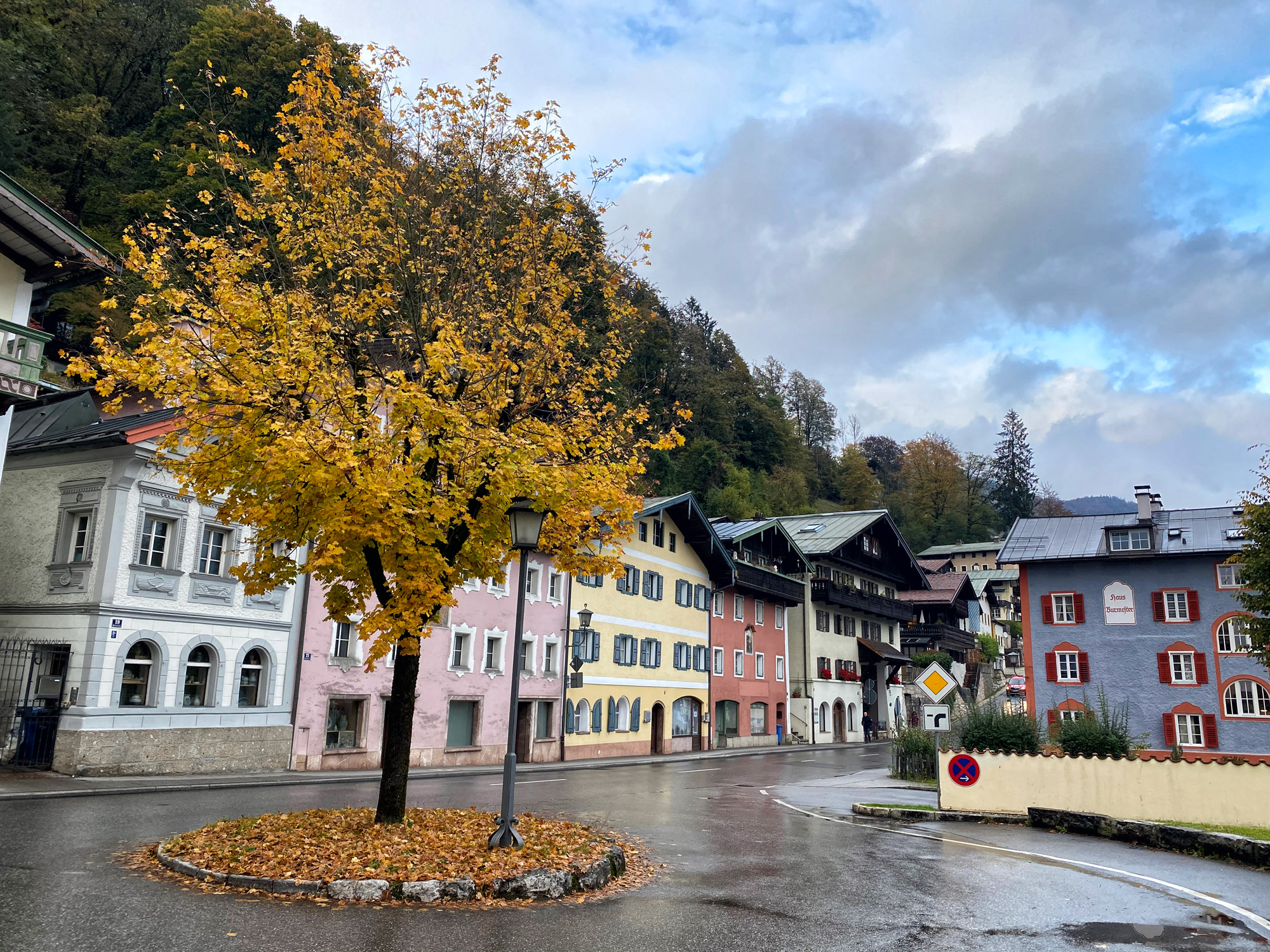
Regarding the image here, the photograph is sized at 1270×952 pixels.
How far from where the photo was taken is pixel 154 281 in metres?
10.4

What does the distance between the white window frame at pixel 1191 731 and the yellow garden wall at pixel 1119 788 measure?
2602 centimetres

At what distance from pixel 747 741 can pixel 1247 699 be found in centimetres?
2213

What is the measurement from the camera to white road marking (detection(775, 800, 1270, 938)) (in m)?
9.17

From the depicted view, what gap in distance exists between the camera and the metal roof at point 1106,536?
41.0 metres

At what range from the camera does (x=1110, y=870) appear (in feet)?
39.1

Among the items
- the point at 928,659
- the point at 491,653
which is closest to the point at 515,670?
the point at 491,653

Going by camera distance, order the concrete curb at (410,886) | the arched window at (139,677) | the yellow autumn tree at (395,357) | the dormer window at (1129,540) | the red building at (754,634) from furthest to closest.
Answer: the red building at (754,634), the dormer window at (1129,540), the arched window at (139,677), the yellow autumn tree at (395,357), the concrete curb at (410,886)

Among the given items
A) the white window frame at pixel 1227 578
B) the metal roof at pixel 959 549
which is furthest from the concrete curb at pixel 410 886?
the metal roof at pixel 959 549

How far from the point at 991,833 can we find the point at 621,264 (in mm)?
10832

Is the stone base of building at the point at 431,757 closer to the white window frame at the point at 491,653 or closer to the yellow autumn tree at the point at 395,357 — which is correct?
the white window frame at the point at 491,653

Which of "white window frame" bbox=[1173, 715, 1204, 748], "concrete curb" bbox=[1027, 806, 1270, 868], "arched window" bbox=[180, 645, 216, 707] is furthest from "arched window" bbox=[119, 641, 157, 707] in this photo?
"white window frame" bbox=[1173, 715, 1204, 748]

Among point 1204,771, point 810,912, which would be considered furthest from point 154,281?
point 1204,771

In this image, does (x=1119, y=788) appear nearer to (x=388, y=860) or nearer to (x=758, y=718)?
(x=388, y=860)

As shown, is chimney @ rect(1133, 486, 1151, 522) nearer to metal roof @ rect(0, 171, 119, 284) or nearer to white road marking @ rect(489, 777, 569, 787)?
white road marking @ rect(489, 777, 569, 787)
